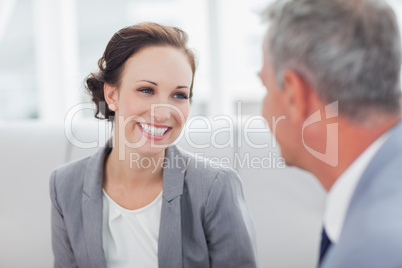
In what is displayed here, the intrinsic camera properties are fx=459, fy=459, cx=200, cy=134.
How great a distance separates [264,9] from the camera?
3.07 ft

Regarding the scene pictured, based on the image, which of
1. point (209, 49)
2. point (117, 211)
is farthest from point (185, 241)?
point (209, 49)

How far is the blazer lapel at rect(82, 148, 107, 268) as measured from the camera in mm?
1585

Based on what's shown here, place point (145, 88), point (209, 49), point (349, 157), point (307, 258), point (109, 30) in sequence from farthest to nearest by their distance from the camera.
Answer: point (109, 30), point (209, 49), point (307, 258), point (145, 88), point (349, 157)

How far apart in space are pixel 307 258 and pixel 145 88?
996 mm

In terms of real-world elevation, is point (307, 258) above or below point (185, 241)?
below

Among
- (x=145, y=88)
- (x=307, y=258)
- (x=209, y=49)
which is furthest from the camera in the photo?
(x=209, y=49)

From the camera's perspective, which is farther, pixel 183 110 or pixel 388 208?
pixel 183 110

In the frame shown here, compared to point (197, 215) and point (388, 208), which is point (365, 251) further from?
point (197, 215)

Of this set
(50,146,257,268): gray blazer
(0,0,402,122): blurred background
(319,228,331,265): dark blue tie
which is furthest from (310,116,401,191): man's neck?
(0,0,402,122): blurred background

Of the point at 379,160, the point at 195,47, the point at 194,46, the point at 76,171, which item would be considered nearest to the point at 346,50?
the point at 379,160

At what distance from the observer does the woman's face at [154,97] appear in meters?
1.55

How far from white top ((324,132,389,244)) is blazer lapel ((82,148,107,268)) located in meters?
0.90

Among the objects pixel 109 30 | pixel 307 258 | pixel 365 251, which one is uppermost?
pixel 109 30

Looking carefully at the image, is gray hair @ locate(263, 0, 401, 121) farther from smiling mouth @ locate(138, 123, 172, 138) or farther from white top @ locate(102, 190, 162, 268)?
white top @ locate(102, 190, 162, 268)
